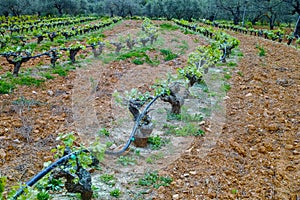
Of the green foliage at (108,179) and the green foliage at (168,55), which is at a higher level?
the green foliage at (168,55)

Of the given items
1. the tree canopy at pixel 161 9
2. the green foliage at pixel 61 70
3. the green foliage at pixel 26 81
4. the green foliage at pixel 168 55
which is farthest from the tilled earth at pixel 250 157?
the tree canopy at pixel 161 9

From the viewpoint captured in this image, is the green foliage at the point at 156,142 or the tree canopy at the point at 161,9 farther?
the tree canopy at the point at 161,9

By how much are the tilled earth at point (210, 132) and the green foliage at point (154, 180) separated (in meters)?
0.11

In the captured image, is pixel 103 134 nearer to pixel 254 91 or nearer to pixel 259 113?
pixel 259 113

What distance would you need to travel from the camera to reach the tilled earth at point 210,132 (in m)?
4.29

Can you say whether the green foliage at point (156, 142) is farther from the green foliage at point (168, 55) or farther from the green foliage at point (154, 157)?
the green foliage at point (168, 55)

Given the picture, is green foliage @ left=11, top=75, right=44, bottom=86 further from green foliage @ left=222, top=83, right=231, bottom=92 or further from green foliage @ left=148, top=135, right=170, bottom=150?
green foliage @ left=222, top=83, right=231, bottom=92

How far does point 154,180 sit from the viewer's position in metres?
4.43

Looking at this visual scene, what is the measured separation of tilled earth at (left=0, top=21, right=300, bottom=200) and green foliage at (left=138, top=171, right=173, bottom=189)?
0.11 m

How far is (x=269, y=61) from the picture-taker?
12.5 metres

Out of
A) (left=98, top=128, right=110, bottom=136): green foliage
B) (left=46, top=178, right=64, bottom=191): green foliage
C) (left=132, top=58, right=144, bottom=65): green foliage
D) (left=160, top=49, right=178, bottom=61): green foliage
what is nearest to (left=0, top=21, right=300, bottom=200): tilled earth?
(left=98, top=128, right=110, bottom=136): green foliage

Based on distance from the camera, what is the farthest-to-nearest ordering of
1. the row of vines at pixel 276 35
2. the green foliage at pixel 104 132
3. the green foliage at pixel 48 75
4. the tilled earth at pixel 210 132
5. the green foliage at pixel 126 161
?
the row of vines at pixel 276 35
the green foliage at pixel 48 75
the green foliage at pixel 104 132
the green foliage at pixel 126 161
the tilled earth at pixel 210 132

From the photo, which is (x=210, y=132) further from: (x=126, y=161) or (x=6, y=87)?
(x=6, y=87)

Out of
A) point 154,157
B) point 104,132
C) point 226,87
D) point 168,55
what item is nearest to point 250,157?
point 154,157
